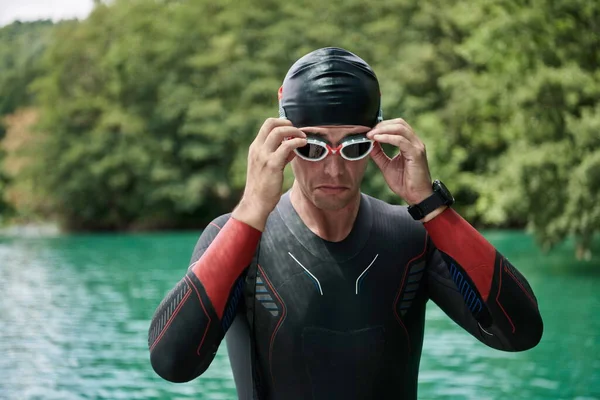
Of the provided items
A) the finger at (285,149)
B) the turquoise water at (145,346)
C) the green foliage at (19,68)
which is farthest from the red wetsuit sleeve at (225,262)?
the green foliage at (19,68)

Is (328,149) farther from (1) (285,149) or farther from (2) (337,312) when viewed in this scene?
(2) (337,312)

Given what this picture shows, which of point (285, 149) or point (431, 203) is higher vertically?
point (285, 149)

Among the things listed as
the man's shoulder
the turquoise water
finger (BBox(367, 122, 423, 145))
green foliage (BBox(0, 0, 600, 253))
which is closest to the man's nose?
finger (BBox(367, 122, 423, 145))

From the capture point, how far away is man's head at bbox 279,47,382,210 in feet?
7.32

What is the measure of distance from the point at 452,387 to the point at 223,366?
3.45 metres

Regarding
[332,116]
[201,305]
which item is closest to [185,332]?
[201,305]

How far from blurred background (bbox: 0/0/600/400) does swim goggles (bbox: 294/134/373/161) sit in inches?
321

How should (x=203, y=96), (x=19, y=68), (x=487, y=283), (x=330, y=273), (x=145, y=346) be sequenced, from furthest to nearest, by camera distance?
1. (x=19, y=68)
2. (x=203, y=96)
3. (x=145, y=346)
4. (x=330, y=273)
5. (x=487, y=283)

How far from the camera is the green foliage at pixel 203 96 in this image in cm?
3959

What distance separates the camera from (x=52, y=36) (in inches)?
2034

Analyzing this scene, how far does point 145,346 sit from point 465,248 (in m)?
11.6

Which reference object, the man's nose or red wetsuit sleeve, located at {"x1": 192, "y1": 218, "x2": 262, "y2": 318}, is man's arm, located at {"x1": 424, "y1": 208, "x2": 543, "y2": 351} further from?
red wetsuit sleeve, located at {"x1": 192, "y1": 218, "x2": 262, "y2": 318}

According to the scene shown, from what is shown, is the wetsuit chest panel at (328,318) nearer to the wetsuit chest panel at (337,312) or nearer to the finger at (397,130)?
the wetsuit chest panel at (337,312)

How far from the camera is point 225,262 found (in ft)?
7.13
